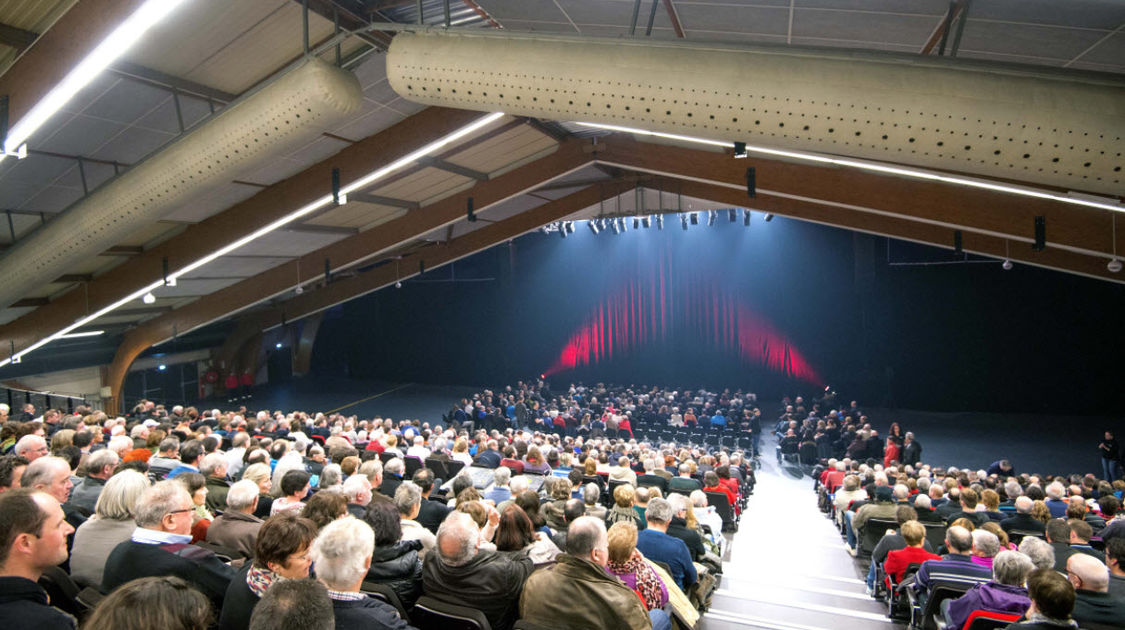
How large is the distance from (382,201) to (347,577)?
9.81 meters

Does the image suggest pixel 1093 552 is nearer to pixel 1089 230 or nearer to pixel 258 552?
pixel 1089 230

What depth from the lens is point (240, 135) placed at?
4.70m

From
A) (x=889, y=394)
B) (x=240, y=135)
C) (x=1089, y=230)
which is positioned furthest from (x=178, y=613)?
(x=889, y=394)

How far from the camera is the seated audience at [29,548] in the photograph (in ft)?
6.29

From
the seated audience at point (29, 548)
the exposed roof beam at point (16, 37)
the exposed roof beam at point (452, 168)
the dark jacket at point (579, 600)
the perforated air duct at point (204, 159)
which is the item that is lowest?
the dark jacket at point (579, 600)

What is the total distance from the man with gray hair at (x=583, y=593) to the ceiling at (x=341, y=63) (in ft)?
7.72

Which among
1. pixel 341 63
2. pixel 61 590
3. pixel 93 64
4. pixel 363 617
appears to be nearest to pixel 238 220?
pixel 341 63

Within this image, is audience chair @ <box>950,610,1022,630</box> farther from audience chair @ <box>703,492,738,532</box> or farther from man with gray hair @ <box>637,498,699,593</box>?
audience chair @ <box>703,492,738,532</box>

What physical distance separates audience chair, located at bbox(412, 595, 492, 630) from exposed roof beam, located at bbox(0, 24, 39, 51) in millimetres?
4625

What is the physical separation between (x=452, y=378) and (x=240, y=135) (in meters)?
19.9

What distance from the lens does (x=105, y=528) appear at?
10.5 feet

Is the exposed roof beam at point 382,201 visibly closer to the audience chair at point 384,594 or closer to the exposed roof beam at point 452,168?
the exposed roof beam at point 452,168

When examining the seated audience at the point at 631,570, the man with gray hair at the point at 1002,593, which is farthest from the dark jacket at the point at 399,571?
the man with gray hair at the point at 1002,593

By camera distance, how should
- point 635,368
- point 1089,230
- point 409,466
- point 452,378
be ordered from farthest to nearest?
point 452,378 < point 635,368 < point 409,466 < point 1089,230
